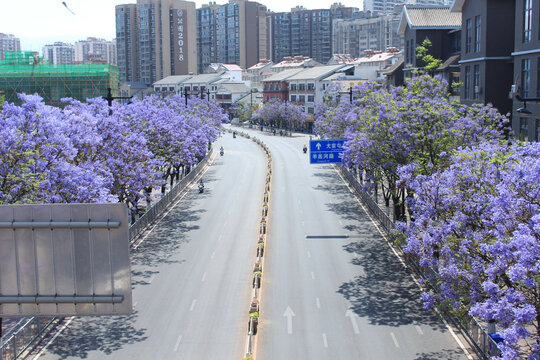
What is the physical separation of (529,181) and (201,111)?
6258cm

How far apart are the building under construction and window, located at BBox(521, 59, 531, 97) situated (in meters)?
80.1

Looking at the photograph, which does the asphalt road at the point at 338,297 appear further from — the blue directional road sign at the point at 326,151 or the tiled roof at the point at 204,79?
the tiled roof at the point at 204,79

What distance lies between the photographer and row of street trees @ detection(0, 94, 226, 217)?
23.8m

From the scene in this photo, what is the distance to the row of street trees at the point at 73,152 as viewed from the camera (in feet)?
78.1

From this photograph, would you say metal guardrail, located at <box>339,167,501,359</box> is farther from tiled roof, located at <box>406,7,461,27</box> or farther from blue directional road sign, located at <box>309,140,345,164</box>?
tiled roof, located at <box>406,7,461,27</box>

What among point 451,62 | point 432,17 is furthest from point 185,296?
point 432,17

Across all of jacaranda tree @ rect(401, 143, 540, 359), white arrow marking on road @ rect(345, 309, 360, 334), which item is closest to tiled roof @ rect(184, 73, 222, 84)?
white arrow marking on road @ rect(345, 309, 360, 334)

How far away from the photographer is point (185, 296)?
31.8m

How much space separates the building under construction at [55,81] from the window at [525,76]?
80071 mm

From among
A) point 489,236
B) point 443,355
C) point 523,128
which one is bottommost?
point 443,355

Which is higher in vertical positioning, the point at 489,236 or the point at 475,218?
the point at 475,218

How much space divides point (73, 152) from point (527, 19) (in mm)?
31354

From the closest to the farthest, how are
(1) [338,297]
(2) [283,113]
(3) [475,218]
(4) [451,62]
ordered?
(3) [475,218] → (1) [338,297] → (4) [451,62] → (2) [283,113]

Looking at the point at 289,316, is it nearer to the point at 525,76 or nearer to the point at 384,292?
the point at 384,292
